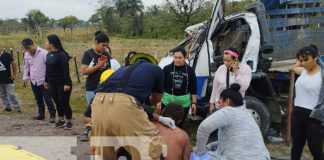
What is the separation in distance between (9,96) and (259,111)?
5296mm

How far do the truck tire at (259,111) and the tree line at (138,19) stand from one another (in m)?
32.0

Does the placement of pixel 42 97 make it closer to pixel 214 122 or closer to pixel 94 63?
pixel 94 63

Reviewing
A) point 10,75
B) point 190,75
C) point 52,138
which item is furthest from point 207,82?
point 10,75

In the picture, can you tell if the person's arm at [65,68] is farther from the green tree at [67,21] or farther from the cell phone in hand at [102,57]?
the green tree at [67,21]

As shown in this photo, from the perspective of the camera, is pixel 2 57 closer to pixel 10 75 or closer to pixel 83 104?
pixel 10 75

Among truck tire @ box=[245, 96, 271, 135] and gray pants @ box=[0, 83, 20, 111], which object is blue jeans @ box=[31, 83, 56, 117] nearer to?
gray pants @ box=[0, 83, 20, 111]

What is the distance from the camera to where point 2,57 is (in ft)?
27.5

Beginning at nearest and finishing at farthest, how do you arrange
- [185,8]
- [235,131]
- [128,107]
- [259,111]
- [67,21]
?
1. [128,107]
2. [235,131]
3. [259,111]
4. [185,8]
5. [67,21]

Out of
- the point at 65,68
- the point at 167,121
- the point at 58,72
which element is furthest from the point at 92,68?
the point at 167,121

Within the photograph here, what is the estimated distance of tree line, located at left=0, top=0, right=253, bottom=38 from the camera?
40438mm

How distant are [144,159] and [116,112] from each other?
46cm

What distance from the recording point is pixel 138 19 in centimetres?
4756

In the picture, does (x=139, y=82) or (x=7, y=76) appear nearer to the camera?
(x=139, y=82)

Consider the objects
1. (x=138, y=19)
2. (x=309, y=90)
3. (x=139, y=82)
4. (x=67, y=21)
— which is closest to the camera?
(x=139, y=82)
